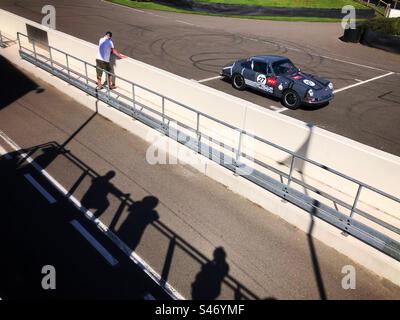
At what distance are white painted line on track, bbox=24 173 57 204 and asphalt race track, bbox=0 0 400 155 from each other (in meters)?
8.32

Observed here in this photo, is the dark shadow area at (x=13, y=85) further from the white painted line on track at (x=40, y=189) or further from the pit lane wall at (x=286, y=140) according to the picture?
the white painted line on track at (x=40, y=189)

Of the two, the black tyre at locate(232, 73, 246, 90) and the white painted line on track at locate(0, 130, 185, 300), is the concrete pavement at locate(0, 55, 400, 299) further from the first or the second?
the black tyre at locate(232, 73, 246, 90)

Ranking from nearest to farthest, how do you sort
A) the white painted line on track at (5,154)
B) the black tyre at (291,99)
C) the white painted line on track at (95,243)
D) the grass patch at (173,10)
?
the white painted line on track at (95,243) < the white painted line on track at (5,154) < the black tyre at (291,99) < the grass patch at (173,10)

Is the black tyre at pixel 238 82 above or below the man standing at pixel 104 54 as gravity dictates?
below

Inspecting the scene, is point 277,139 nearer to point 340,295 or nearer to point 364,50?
point 340,295

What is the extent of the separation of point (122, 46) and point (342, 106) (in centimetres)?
1220

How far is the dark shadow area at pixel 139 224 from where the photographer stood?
587cm

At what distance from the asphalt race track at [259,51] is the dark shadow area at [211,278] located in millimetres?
6997

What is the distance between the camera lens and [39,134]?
34.0 ft

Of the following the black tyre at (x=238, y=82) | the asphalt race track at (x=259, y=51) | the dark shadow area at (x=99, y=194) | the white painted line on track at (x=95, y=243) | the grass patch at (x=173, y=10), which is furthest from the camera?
the grass patch at (x=173, y=10)

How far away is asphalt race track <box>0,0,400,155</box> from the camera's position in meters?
12.6

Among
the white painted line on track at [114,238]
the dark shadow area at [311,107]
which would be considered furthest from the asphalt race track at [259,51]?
the white painted line on track at [114,238]

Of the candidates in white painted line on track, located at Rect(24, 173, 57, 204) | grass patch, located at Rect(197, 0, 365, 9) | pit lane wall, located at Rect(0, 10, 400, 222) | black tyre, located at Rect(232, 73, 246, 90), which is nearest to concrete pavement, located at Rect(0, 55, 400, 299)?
white painted line on track, located at Rect(24, 173, 57, 204)
